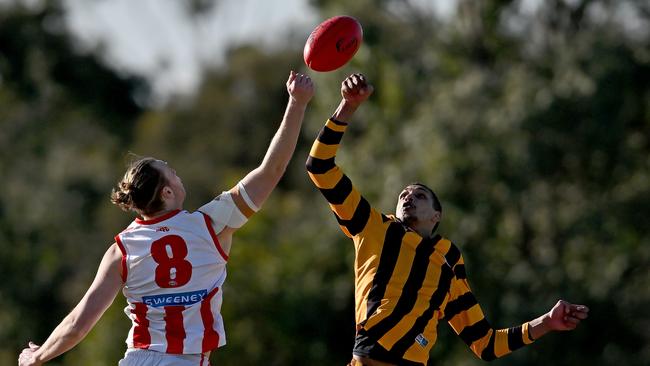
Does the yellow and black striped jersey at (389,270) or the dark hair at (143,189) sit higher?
the dark hair at (143,189)

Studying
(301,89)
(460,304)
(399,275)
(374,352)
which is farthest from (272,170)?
(460,304)

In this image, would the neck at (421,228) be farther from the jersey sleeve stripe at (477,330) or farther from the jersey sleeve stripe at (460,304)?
the jersey sleeve stripe at (477,330)

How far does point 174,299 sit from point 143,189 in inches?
20.9

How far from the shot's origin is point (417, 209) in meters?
7.12

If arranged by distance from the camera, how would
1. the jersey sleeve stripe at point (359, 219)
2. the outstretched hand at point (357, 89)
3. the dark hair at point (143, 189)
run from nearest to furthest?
the dark hair at point (143, 189)
the outstretched hand at point (357, 89)
the jersey sleeve stripe at point (359, 219)

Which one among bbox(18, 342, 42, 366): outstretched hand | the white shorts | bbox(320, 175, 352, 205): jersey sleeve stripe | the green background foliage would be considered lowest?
the white shorts

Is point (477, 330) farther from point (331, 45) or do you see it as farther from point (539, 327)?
point (331, 45)

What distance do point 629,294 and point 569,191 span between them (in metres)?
2.13

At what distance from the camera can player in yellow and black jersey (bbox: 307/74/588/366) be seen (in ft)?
22.0

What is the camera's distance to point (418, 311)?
689 cm

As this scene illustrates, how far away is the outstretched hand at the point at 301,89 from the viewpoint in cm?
616

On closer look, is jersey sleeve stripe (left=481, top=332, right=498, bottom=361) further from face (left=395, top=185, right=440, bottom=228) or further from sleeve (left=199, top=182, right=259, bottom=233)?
sleeve (left=199, top=182, right=259, bottom=233)

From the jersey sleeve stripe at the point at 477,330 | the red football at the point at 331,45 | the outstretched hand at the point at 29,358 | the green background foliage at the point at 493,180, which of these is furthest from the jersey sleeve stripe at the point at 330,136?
the green background foliage at the point at 493,180

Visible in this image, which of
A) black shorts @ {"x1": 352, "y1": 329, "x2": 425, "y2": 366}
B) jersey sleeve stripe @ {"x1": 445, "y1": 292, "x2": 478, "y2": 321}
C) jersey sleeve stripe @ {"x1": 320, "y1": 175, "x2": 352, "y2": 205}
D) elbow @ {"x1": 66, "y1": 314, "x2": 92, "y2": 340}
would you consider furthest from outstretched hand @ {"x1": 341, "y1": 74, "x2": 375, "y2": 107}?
elbow @ {"x1": 66, "y1": 314, "x2": 92, "y2": 340}
